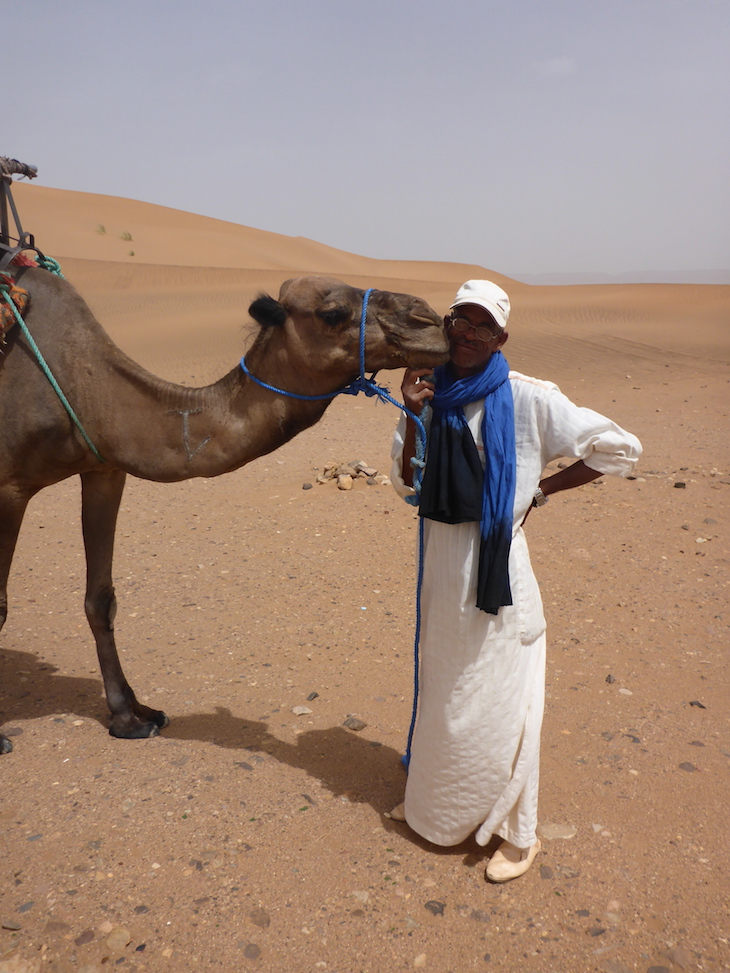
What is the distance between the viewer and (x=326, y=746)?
3846 millimetres

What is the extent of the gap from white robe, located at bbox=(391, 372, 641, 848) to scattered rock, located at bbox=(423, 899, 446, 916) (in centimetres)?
25

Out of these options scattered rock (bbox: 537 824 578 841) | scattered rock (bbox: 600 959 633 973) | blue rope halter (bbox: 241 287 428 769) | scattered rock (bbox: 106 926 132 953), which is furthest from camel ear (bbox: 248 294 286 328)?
scattered rock (bbox: 600 959 633 973)

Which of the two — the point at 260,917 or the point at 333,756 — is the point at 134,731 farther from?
the point at 260,917

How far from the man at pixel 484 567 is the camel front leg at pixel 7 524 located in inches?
71.1

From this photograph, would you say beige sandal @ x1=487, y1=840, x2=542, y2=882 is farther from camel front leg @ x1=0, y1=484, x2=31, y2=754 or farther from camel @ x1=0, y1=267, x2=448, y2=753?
camel front leg @ x1=0, y1=484, x2=31, y2=754

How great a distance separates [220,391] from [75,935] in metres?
1.97

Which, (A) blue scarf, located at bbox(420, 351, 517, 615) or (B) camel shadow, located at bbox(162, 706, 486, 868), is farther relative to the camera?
(B) camel shadow, located at bbox(162, 706, 486, 868)

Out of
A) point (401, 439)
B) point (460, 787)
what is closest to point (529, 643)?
point (460, 787)

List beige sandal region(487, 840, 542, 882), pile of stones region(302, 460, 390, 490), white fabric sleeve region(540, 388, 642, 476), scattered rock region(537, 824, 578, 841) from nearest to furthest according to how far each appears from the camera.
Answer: white fabric sleeve region(540, 388, 642, 476)
beige sandal region(487, 840, 542, 882)
scattered rock region(537, 824, 578, 841)
pile of stones region(302, 460, 390, 490)

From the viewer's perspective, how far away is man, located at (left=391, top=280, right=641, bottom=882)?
2662 mm

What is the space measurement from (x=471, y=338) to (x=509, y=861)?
6.45 feet

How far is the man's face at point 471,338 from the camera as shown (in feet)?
8.55

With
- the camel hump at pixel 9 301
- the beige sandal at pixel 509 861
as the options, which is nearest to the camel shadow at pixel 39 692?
the camel hump at pixel 9 301

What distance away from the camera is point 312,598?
5668 mm
